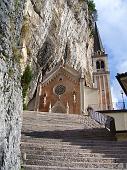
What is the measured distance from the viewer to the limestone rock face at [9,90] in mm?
6273

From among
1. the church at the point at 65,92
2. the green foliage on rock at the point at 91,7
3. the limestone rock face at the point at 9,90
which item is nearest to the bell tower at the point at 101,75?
the green foliage on rock at the point at 91,7

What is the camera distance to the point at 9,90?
6.84m

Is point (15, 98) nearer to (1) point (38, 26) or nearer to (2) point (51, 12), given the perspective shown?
(1) point (38, 26)

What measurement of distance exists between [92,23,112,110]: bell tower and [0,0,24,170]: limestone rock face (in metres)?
34.5

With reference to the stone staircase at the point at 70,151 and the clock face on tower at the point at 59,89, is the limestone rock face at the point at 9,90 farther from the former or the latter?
the clock face on tower at the point at 59,89

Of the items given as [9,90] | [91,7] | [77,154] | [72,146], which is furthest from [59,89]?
[9,90]

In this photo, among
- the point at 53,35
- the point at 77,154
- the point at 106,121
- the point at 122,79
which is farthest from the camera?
the point at 53,35

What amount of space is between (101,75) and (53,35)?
15.9 m

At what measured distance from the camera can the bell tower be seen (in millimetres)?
44188

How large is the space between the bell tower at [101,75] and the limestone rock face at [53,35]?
3878mm

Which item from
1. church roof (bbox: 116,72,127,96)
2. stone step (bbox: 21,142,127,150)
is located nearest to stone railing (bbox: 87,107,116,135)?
church roof (bbox: 116,72,127,96)

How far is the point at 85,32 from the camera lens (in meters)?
44.4

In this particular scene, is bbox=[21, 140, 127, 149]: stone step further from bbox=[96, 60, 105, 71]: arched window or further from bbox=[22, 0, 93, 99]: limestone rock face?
bbox=[96, 60, 105, 71]: arched window

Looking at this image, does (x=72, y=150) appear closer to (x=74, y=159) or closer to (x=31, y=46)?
(x=74, y=159)
